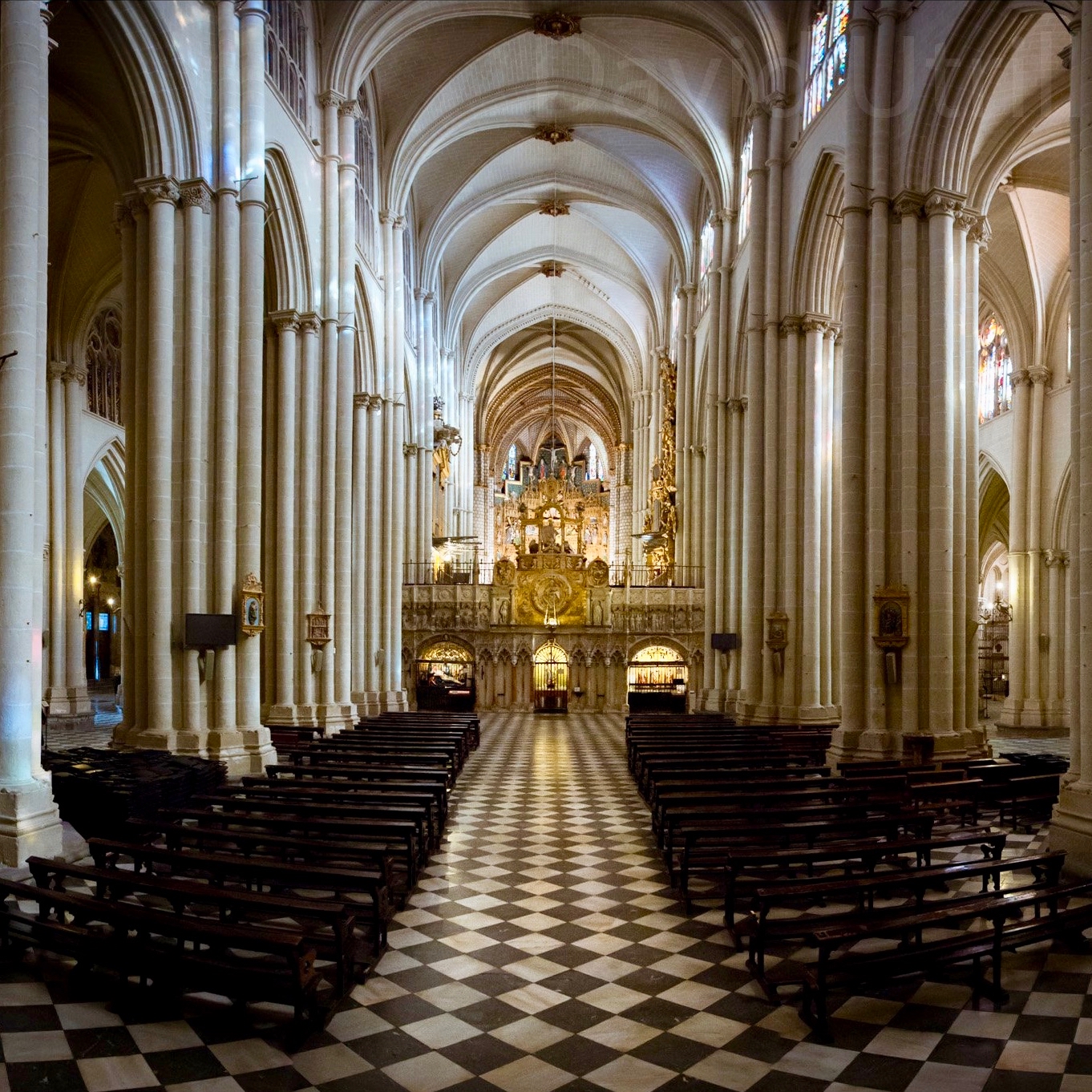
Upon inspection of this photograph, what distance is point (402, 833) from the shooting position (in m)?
8.27

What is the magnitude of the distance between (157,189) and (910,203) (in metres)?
12.0

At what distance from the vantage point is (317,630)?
1923cm

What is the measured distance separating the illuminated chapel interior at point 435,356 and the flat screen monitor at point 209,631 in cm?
6

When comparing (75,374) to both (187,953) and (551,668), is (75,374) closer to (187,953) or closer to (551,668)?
(551,668)

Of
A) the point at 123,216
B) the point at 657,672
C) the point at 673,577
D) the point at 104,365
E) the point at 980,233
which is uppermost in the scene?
the point at 104,365

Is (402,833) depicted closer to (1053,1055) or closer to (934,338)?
(1053,1055)

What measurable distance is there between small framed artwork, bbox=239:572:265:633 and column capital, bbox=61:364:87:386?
15.2m

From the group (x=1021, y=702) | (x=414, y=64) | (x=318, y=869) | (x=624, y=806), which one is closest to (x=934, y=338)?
(x=624, y=806)

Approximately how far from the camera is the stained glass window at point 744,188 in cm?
2502

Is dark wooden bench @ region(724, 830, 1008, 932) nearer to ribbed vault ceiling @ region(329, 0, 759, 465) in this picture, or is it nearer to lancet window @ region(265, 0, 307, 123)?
lancet window @ region(265, 0, 307, 123)

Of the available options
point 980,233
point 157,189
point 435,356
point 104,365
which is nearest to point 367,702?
point 157,189

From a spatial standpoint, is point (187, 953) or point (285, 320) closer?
point (187, 953)

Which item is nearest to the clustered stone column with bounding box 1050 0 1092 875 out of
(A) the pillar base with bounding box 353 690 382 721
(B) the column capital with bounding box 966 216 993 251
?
(B) the column capital with bounding box 966 216 993 251

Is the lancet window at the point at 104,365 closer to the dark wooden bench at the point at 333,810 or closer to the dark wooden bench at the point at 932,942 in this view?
the dark wooden bench at the point at 333,810
